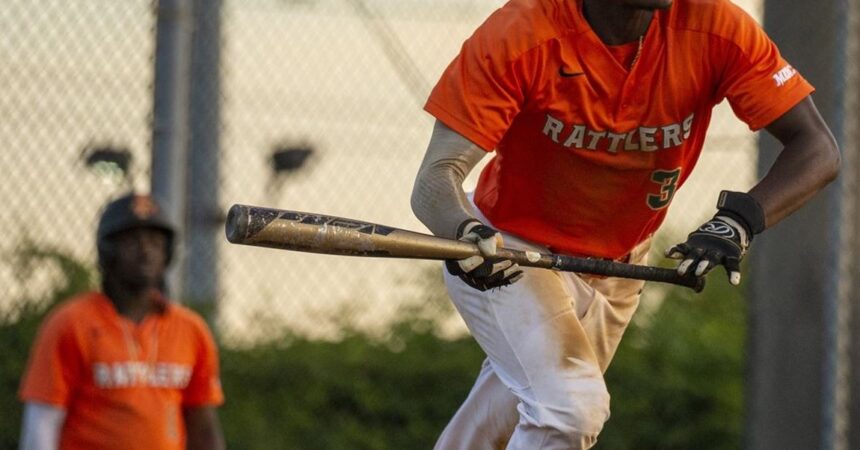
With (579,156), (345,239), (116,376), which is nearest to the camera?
(345,239)

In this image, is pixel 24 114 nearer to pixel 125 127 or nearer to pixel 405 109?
pixel 125 127

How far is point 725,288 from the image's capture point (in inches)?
421

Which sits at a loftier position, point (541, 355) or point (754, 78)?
point (754, 78)

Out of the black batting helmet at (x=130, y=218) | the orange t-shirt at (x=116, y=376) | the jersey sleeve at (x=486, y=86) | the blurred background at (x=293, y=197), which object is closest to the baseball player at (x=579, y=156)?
the jersey sleeve at (x=486, y=86)

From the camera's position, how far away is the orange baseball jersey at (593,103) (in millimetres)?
5152

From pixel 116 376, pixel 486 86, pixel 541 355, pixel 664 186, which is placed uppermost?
pixel 486 86

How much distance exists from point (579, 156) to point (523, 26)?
52 centimetres

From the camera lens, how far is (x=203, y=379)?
7.77 meters

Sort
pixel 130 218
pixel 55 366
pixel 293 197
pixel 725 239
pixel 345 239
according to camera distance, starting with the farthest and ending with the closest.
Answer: pixel 293 197 → pixel 130 218 → pixel 55 366 → pixel 725 239 → pixel 345 239

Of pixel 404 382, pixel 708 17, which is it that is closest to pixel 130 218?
pixel 404 382

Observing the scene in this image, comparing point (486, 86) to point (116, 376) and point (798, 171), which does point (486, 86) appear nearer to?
point (798, 171)

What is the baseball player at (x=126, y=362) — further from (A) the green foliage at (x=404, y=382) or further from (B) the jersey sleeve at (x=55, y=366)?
A: (A) the green foliage at (x=404, y=382)

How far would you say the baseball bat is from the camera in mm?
4688

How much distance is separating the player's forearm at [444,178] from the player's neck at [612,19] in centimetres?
55
